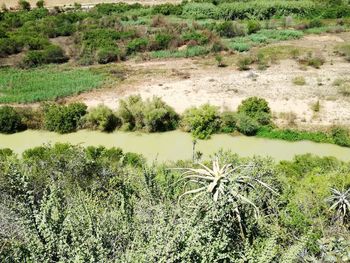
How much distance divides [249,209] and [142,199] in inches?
118

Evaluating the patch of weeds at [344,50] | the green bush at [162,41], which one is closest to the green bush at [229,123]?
the patch of weeds at [344,50]

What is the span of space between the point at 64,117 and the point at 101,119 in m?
2.08

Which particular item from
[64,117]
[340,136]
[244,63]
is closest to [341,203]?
[340,136]

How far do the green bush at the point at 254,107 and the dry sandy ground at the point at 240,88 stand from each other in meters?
0.93

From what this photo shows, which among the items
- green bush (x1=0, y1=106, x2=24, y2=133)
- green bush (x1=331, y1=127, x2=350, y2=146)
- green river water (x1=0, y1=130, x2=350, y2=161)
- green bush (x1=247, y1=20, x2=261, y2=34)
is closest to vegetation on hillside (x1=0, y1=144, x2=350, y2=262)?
green river water (x1=0, y1=130, x2=350, y2=161)

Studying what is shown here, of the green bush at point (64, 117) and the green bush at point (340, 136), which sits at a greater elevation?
the green bush at point (64, 117)

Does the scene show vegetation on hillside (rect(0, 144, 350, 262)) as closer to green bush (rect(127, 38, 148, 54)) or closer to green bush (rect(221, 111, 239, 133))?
green bush (rect(221, 111, 239, 133))

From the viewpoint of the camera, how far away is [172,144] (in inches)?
1061

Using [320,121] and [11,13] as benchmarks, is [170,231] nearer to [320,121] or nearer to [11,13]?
[320,121]

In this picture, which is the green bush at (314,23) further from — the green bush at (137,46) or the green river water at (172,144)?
the green river water at (172,144)

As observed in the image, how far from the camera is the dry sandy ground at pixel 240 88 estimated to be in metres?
29.5

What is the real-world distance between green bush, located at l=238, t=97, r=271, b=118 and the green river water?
174 cm

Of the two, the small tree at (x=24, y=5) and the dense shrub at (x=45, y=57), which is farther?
the small tree at (x=24, y=5)

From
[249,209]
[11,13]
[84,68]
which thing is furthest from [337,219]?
[11,13]
